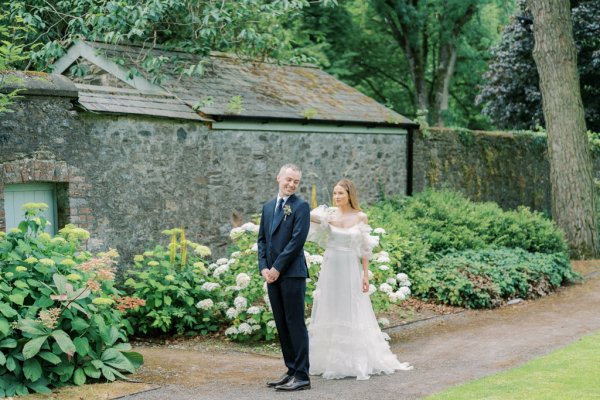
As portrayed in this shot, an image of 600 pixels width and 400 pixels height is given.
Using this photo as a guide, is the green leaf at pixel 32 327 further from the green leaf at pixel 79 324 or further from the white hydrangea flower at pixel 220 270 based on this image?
the white hydrangea flower at pixel 220 270

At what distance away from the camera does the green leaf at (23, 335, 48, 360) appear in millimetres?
6965

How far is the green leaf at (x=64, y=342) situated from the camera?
280 inches

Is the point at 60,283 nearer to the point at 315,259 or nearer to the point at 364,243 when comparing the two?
the point at 364,243

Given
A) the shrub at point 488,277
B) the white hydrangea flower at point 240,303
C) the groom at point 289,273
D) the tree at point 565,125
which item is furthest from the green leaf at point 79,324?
the tree at point 565,125

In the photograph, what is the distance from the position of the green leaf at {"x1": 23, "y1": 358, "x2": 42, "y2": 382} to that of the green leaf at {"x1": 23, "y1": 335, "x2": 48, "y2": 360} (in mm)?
101

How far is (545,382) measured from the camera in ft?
24.5

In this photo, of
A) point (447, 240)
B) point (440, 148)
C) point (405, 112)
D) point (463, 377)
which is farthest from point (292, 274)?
point (405, 112)

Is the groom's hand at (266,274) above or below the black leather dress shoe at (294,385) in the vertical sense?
above

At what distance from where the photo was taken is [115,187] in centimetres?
1106

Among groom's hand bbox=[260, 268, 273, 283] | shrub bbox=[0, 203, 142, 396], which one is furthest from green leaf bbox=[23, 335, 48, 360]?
groom's hand bbox=[260, 268, 273, 283]

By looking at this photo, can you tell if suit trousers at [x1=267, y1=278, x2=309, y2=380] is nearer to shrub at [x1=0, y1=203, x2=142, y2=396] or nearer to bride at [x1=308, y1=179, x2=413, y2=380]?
A: bride at [x1=308, y1=179, x2=413, y2=380]

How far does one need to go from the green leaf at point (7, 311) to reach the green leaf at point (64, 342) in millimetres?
391

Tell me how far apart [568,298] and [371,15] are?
71.4ft

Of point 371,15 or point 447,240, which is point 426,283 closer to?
point 447,240
